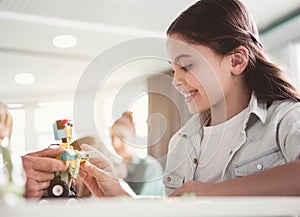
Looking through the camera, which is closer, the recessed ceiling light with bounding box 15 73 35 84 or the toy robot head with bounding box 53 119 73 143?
the toy robot head with bounding box 53 119 73 143

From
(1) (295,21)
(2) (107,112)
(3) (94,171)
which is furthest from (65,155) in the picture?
(1) (295,21)

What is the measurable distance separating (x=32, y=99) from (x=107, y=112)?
814 millimetres

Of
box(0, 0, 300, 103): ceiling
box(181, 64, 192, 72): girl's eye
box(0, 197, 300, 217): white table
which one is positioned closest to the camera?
box(0, 197, 300, 217): white table

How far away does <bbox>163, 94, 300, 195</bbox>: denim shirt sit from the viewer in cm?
78

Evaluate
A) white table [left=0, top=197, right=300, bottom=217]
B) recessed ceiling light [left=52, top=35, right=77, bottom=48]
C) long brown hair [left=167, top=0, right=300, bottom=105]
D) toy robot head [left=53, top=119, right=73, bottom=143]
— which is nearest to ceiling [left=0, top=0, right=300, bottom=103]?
recessed ceiling light [left=52, top=35, right=77, bottom=48]

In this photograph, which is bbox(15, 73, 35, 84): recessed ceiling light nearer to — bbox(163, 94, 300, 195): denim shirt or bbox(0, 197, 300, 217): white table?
bbox(163, 94, 300, 195): denim shirt

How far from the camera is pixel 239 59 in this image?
2.94ft

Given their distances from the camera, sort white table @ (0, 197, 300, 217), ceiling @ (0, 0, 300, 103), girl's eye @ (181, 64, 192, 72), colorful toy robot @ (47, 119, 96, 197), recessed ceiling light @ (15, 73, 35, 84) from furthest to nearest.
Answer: recessed ceiling light @ (15, 73, 35, 84) → ceiling @ (0, 0, 300, 103) → girl's eye @ (181, 64, 192, 72) → colorful toy robot @ (47, 119, 96, 197) → white table @ (0, 197, 300, 217)

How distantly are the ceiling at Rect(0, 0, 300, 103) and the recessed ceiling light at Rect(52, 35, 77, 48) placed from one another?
0.01 meters

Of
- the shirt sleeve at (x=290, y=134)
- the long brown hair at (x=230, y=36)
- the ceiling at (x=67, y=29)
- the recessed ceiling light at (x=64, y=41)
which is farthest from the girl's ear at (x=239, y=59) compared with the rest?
the recessed ceiling light at (x=64, y=41)

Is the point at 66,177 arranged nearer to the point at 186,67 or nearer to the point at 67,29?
the point at 186,67

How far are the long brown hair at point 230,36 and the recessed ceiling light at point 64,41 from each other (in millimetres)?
902

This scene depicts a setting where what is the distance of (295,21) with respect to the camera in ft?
A: 5.72

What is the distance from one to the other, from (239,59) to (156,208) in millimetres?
536
